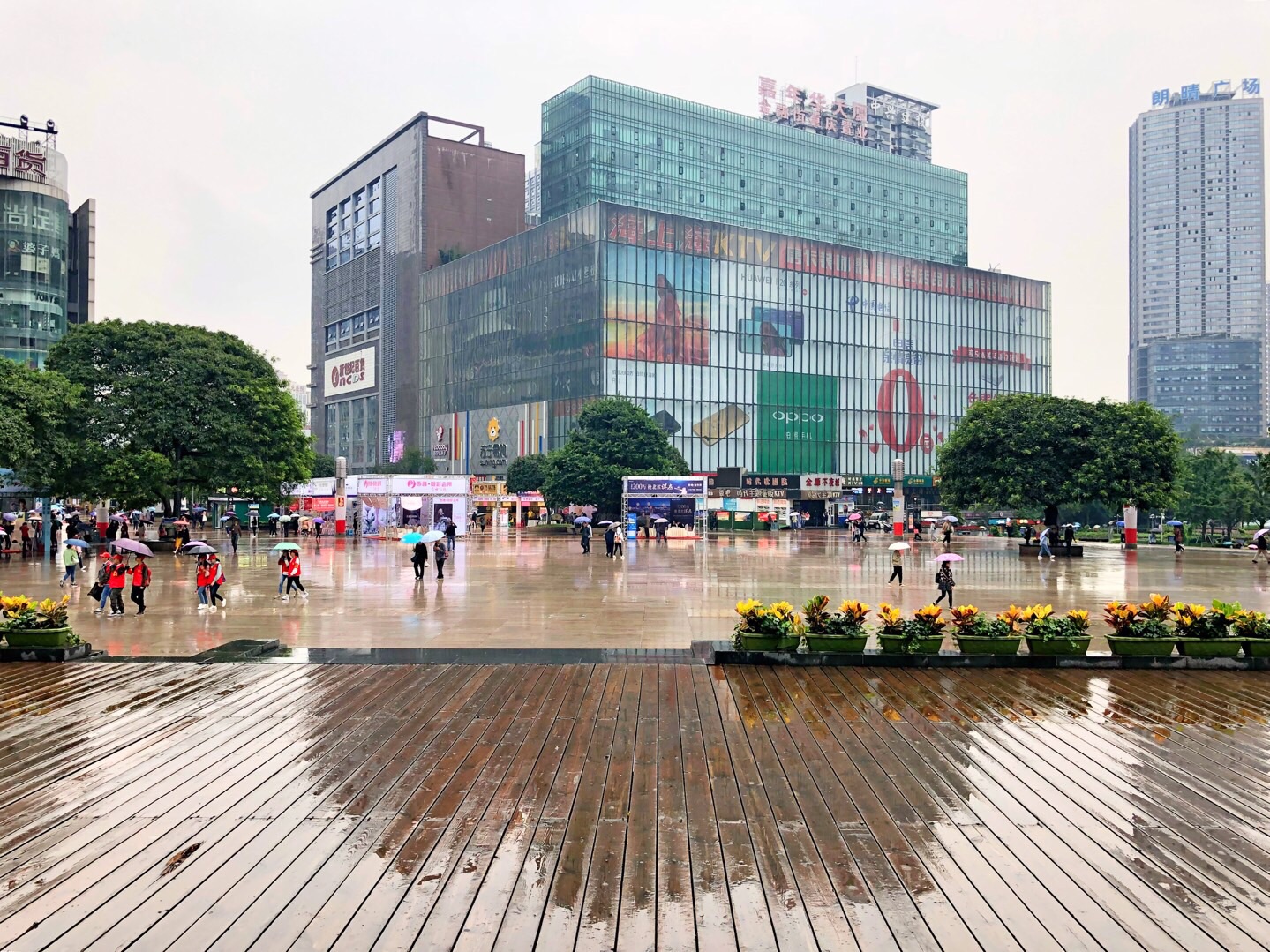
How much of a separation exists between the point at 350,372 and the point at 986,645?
402 feet

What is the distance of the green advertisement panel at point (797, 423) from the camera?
9488 cm

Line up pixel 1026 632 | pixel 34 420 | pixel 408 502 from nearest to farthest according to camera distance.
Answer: pixel 1026 632 → pixel 34 420 → pixel 408 502

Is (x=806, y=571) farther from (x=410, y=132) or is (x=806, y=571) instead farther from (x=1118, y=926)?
(x=410, y=132)

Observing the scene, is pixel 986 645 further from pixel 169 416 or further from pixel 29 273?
pixel 29 273

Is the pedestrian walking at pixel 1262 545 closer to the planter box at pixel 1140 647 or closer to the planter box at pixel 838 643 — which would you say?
the planter box at pixel 1140 647

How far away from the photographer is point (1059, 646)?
502 inches

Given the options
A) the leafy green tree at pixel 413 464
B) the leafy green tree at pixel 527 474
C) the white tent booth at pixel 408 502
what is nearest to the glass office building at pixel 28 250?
the leafy green tree at pixel 413 464

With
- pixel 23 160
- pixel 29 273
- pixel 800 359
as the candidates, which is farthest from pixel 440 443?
pixel 23 160

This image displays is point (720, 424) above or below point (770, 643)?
above

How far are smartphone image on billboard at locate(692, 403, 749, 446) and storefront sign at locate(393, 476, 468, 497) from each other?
118ft

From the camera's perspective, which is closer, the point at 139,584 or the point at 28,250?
the point at 139,584

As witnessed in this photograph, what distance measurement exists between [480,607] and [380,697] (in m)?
11.1

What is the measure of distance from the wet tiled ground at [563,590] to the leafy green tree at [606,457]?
1784 cm

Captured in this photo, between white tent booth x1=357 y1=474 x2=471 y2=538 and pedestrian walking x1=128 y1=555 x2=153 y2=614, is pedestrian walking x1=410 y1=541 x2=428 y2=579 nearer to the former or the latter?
pedestrian walking x1=128 y1=555 x2=153 y2=614
